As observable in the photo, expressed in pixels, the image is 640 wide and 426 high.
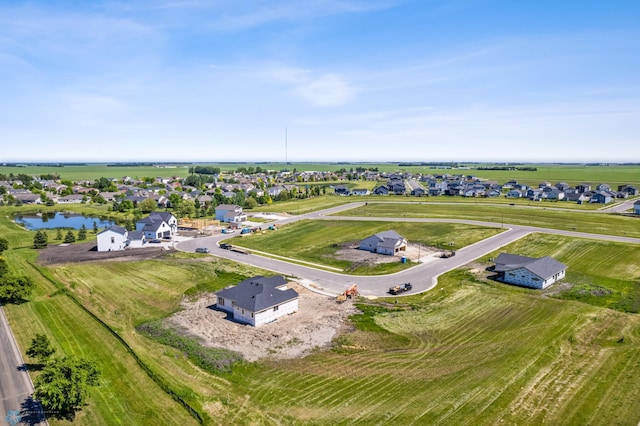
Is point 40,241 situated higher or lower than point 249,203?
lower

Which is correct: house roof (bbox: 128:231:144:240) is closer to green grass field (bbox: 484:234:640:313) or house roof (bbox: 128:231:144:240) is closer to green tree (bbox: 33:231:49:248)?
green tree (bbox: 33:231:49:248)

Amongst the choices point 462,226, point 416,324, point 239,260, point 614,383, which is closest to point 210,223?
point 239,260

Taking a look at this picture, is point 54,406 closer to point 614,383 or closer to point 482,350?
point 482,350

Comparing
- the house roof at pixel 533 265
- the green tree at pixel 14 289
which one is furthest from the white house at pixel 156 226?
the house roof at pixel 533 265

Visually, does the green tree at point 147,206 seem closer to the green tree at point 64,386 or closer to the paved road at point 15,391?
the paved road at point 15,391

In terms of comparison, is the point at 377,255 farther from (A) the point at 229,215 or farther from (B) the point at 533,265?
(A) the point at 229,215

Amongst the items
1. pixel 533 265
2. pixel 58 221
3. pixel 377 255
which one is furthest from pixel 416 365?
pixel 58 221

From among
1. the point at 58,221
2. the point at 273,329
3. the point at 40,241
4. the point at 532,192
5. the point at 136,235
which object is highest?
the point at 532,192
